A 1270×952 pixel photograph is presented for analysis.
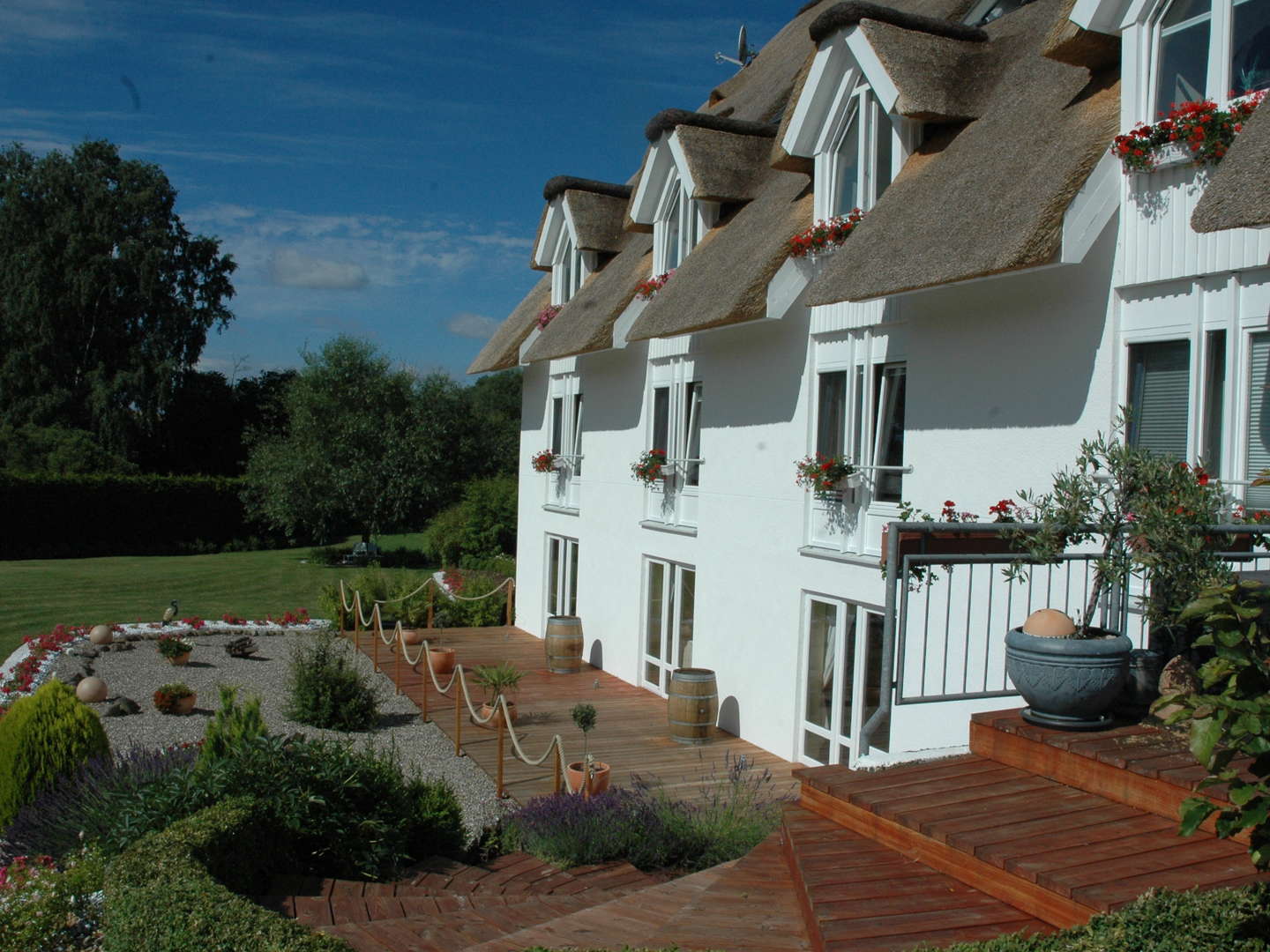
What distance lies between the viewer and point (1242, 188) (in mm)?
6117

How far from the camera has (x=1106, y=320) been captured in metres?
8.16

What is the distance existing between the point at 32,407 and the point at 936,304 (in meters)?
41.6

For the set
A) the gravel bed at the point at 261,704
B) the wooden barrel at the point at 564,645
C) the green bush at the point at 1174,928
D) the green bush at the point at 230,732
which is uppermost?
the green bush at the point at 1174,928

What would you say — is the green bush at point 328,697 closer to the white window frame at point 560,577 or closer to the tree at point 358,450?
the white window frame at point 560,577

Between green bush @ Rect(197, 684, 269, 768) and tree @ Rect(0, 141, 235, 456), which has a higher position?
tree @ Rect(0, 141, 235, 456)

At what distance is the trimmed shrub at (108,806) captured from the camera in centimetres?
739

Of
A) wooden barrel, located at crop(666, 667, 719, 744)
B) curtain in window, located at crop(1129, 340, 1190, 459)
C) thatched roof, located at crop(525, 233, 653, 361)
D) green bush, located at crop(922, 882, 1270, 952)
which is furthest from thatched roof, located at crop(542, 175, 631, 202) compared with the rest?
green bush, located at crop(922, 882, 1270, 952)

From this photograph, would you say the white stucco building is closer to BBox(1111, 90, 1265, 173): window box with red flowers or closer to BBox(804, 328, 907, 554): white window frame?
BBox(804, 328, 907, 554): white window frame

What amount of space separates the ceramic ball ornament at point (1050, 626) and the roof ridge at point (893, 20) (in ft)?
24.3

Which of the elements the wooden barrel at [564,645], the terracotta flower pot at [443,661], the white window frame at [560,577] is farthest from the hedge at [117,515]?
the wooden barrel at [564,645]

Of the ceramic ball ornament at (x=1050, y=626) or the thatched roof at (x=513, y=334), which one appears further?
the thatched roof at (x=513, y=334)

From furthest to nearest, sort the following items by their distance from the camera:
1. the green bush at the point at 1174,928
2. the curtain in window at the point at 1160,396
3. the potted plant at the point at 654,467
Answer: the potted plant at the point at 654,467 → the curtain in window at the point at 1160,396 → the green bush at the point at 1174,928

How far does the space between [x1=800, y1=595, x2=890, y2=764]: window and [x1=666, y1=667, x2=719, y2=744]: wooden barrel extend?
1.43 m

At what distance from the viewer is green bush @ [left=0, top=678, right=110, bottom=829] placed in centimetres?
890
